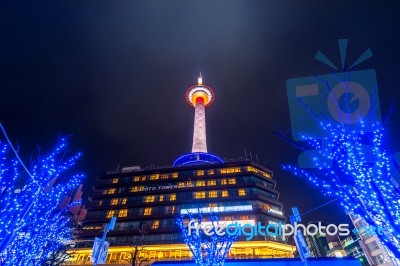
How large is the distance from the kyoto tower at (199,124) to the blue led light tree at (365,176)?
46.5 metres

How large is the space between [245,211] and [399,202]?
35762 millimetres

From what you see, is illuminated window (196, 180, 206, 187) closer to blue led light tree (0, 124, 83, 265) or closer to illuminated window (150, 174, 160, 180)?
illuminated window (150, 174, 160, 180)

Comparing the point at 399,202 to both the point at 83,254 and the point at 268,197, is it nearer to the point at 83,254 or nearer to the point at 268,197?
the point at 268,197

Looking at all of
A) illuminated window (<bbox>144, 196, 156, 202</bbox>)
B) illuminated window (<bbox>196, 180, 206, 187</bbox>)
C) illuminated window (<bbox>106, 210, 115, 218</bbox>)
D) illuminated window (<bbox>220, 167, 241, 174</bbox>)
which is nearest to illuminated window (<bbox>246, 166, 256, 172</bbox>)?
illuminated window (<bbox>220, 167, 241, 174</bbox>)

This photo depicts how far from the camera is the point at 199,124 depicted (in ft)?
226

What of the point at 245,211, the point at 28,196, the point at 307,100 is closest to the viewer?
the point at 307,100

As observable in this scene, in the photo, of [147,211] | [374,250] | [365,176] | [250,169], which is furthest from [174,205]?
[365,176]

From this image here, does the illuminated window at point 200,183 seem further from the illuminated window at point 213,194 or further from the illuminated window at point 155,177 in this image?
the illuminated window at point 155,177

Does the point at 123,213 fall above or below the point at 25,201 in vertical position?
above

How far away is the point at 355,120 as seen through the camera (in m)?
7.42

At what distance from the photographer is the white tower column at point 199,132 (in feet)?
205

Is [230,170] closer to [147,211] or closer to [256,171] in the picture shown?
[256,171]

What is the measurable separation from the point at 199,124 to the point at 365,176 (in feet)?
204

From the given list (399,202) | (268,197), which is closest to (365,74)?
(399,202)
